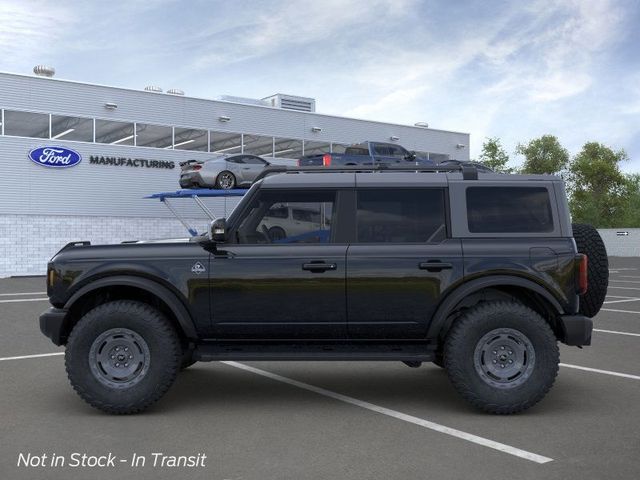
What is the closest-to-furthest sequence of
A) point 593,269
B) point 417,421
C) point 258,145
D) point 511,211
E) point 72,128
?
point 417,421, point 511,211, point 593,269, point 72,128, point 258,145

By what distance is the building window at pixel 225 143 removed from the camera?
33406 mm

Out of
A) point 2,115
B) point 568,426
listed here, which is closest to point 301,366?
point 568,426

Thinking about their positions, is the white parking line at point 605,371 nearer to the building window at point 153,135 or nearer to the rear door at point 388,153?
the rear door at point 388,153

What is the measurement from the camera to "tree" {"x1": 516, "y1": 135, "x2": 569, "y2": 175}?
76.6 m

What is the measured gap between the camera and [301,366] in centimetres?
800

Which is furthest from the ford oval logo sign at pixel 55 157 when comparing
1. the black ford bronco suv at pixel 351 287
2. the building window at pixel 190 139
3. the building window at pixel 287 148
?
the black ford bronco suv at pixel 351 287

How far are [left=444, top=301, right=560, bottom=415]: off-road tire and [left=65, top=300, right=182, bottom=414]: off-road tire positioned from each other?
232cm

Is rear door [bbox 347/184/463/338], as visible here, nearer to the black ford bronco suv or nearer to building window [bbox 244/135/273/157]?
the black ford bronco suv

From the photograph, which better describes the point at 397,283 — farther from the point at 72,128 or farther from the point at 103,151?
the point at 103,151

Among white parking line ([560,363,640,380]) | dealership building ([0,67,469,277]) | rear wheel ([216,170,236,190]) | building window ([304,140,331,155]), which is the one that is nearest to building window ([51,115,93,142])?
dealership building ([0,67,469,277])

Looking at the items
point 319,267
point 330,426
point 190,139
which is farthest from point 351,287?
point 190,139

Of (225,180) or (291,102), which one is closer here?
(225,180)

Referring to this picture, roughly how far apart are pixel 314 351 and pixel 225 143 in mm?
28813

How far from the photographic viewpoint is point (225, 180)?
2528 centimetres
